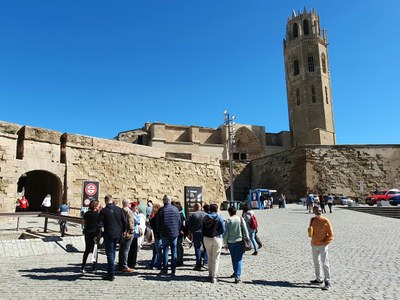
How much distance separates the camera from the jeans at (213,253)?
5.48 meters

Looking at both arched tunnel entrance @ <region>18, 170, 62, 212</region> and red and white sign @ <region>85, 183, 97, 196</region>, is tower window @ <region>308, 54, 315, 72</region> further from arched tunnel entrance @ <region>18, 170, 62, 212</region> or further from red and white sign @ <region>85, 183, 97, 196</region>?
red and white sign @ <region>85, 183, 97, 196</region>

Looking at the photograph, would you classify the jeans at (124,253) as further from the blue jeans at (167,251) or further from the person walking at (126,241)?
the blue jeans at (167,251)

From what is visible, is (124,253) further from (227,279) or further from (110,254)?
(227,279)

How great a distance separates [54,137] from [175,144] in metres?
23.8

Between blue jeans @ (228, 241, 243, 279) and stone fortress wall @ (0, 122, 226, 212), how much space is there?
11.3 m

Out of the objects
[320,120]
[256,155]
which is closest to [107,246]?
[256,155]

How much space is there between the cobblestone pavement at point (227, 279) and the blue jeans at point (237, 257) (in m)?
0.22

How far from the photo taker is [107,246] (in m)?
5.65

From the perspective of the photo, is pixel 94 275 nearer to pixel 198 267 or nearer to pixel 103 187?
pixel 198 267

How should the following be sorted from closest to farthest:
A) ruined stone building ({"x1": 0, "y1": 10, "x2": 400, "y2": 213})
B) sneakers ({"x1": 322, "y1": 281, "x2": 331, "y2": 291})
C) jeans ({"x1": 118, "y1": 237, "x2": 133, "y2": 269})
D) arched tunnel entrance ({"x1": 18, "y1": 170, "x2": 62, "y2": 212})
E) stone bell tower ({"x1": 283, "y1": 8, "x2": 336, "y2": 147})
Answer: sneakers ({"x1": 322, "y1": 281, "x2": 331, "y2": 291})
jeans ({"x1": 118, "y1": 237, "x2": 133, "y2": 269})
ruined stone building ({"x1": 0, "y1": 10, "x2": 400, "y2": 213})
arched tunnel entrance ({"x1": 18, "y1": 170, "x2": 62, "y2": 212})
stone bell tower ({"x1": 283, "y1": 8, "x2": 336, "y2": 147})

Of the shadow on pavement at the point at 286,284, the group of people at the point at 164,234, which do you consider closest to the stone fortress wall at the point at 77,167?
the group of people at the point at 164,234

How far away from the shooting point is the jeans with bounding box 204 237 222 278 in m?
5.48

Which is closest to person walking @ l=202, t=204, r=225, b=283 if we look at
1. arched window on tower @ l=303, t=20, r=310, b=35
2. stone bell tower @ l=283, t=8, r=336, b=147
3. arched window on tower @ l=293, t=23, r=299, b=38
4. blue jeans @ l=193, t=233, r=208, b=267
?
blue jeans @ l=193, t=233, r=208, b=267

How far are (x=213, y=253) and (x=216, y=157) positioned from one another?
31.7 m
